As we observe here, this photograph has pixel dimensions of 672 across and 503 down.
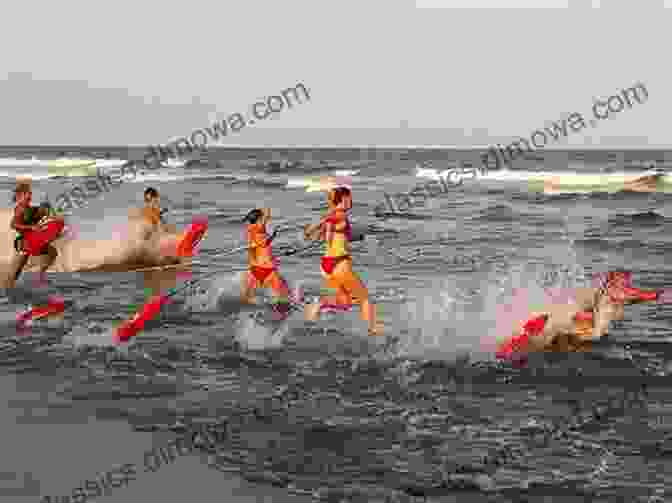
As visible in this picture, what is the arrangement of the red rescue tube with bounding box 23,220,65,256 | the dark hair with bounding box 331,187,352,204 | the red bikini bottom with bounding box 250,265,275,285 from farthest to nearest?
the red rescue tube with bounding box 23,220,65,256 < the red bikini bottom with bounding box 250,265,275,285 < the dark hair with bounding box 331,187,352,204

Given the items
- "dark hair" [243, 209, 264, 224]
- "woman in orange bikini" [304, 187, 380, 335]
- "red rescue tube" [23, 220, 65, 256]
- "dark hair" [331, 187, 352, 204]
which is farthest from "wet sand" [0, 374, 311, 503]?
"red rescue tube" [23, 220, 65, 256]

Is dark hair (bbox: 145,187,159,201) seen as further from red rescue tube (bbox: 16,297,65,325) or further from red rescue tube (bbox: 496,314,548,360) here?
red rescue tube (bbox: 496,314,548,360)

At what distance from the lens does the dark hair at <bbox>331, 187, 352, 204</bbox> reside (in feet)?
32.8

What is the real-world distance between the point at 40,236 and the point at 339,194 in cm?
630

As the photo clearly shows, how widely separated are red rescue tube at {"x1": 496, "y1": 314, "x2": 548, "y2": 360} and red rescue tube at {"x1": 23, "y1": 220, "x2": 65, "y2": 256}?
324 inches

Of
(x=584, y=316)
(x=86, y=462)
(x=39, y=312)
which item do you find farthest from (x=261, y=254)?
(x=86, y=462)

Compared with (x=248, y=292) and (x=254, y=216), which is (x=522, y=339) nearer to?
(x=254, y=216)

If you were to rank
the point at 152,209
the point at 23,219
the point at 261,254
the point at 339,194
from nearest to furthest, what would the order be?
the point at 339,194, the point at 261,254, the point at 23,219, the point at 152,209

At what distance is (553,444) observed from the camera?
22.8ft

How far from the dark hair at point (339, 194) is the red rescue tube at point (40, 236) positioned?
6.03 metres

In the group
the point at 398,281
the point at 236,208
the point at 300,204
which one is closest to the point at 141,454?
the point at 398,281

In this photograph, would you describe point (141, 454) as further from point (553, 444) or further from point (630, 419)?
point (630, 419)

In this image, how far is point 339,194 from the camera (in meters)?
10.1

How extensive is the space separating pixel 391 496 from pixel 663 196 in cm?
4192
